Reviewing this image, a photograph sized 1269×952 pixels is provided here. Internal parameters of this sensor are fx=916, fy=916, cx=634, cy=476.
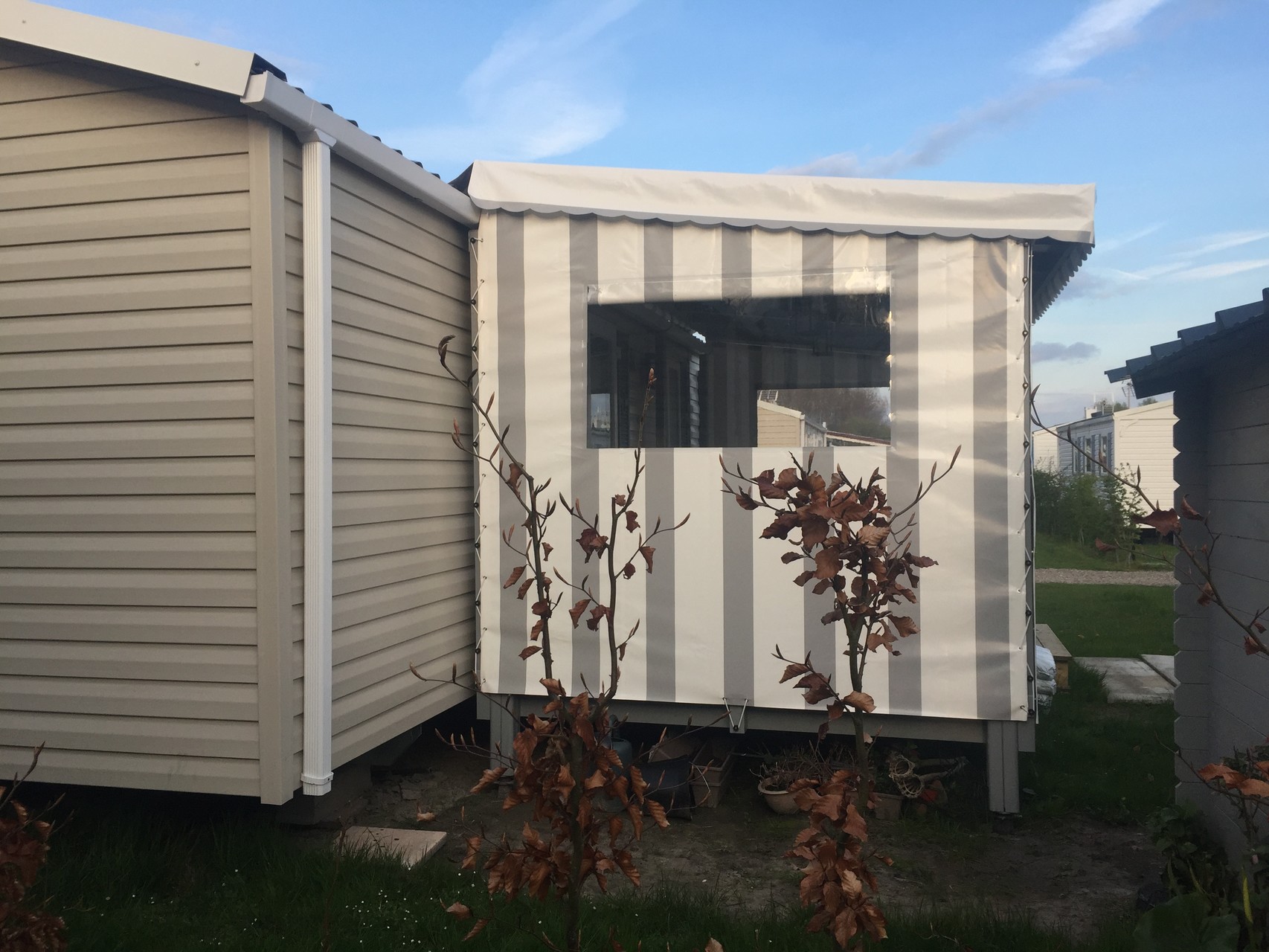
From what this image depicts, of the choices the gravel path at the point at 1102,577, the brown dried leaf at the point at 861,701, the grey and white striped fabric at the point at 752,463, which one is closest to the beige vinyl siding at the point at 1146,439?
the gravel path at the point at 1102,577

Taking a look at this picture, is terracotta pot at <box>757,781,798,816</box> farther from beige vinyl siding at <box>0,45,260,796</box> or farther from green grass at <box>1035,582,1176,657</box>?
green grass at <box>1035,582,1176,657</box>

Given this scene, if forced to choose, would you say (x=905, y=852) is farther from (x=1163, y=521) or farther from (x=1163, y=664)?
(x=1163, y=664)

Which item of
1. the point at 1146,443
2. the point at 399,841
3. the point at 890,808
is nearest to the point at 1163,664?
the point at 890,808

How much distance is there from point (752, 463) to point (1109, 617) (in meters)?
7.46

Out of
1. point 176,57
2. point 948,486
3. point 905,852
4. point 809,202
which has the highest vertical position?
point 176,57

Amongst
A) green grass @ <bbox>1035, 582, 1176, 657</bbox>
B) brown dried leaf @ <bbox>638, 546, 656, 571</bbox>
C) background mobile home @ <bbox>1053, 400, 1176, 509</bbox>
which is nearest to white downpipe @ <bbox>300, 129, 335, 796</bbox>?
brown dried leaf @ <bbox>638, 546, 656, 571</bbox>

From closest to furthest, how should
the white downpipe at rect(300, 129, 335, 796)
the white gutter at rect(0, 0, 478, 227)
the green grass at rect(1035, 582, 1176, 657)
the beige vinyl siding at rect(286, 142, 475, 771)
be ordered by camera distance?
1. the white gutter at rect(0, 0, 478, 227)
2. the white downpipe at rect(300, 129, 335, 796)
3. the beige vinyl siding at rect(286, 142, 475, 771)
4. the green grass at rect(1035, 582, 1176, 657)

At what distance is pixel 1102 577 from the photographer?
13906 mm

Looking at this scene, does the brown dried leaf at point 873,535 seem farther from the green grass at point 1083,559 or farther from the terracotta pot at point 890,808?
the green grass at point 1083,559

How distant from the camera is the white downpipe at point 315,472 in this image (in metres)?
3.53

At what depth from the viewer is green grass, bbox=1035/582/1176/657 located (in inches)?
335

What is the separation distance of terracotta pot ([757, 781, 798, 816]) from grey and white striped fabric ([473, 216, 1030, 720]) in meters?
0.42

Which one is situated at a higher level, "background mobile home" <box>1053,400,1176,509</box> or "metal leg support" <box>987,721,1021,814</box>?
"background mobile home" <box>1053,400,1176,509</box>

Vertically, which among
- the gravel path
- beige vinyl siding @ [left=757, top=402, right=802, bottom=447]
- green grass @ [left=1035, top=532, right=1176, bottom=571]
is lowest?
the gravel path
